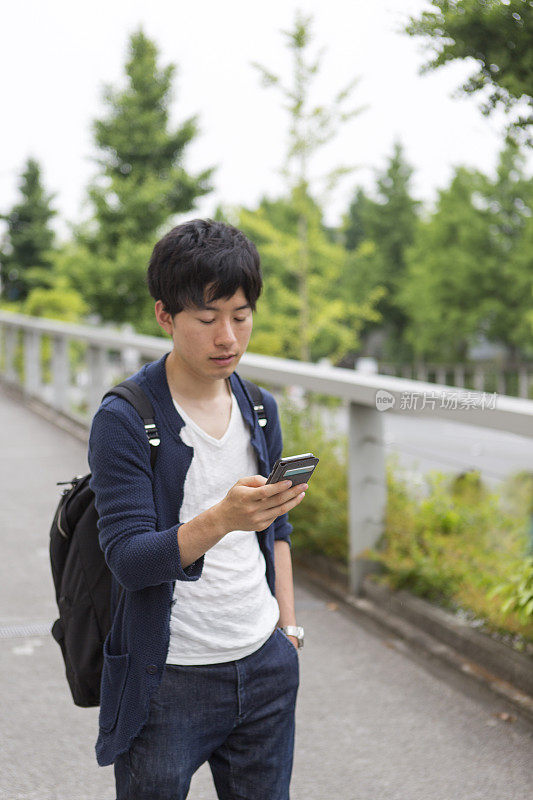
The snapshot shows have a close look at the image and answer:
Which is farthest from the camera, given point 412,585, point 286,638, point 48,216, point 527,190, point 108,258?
point 48,216

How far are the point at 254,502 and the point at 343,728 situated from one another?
2.24m

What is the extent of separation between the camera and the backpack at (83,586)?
1945 mm

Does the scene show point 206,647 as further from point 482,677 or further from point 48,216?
point 48,216

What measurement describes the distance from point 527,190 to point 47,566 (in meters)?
37.2

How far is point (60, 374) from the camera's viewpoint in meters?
10.7

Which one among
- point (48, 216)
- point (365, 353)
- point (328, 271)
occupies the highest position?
point (48, 216)

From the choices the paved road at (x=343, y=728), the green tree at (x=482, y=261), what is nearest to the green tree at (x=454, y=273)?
the green tree at (x=482, y=261)

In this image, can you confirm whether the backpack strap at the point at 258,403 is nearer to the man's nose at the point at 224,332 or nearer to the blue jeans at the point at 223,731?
the man's nose at the point at 224,332

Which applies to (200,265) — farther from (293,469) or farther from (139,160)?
(139,160)

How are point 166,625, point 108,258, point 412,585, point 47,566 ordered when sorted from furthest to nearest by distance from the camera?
point 108,258, point 47,566, point 412,585, point 166,625

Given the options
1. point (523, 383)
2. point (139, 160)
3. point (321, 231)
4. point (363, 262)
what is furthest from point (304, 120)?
point (363, 262)

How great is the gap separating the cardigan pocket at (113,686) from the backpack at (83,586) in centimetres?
15

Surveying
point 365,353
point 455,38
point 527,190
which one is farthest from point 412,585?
point 365,353

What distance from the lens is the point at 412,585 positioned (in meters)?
4.52
